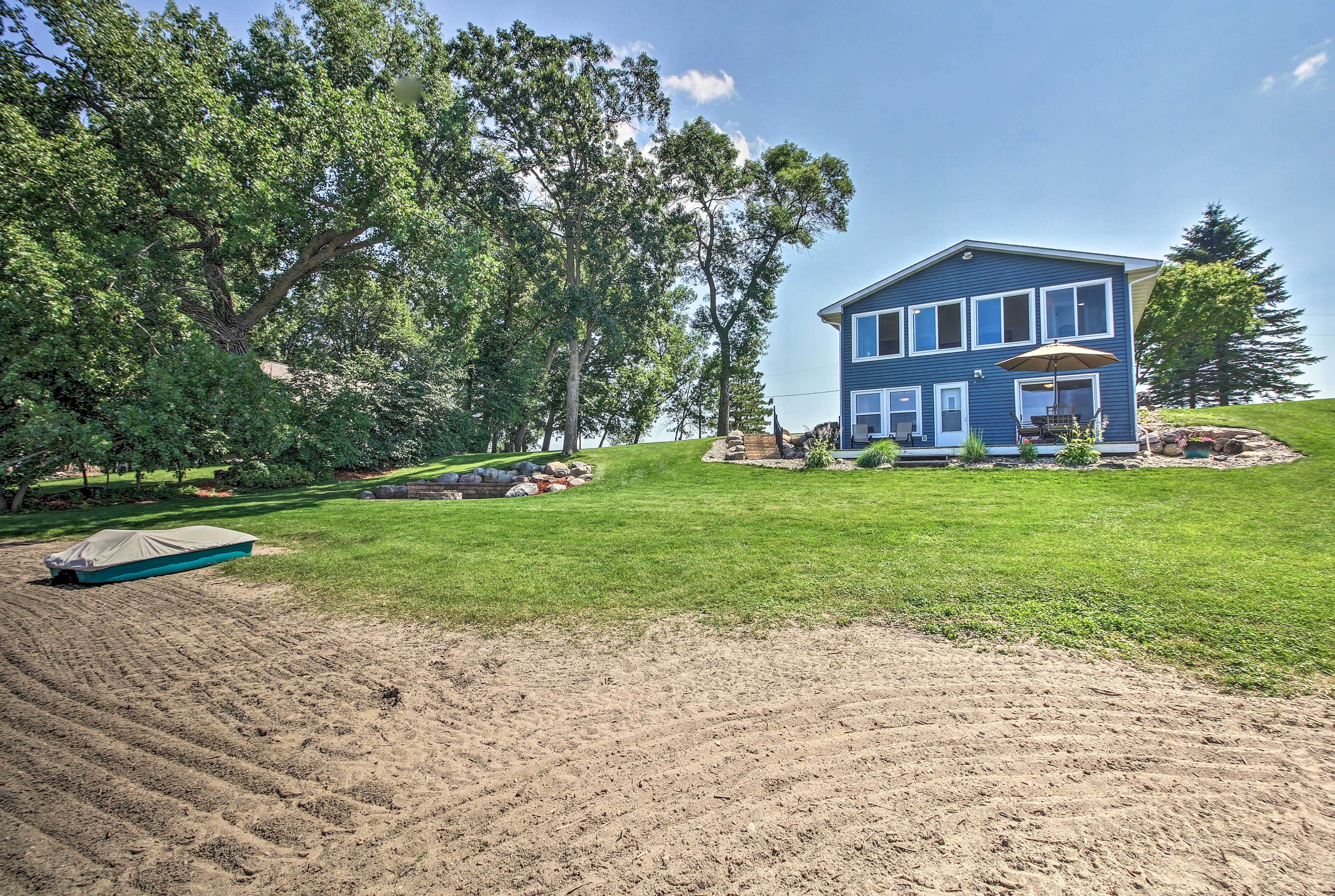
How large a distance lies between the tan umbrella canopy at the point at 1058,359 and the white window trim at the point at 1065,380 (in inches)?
61.2

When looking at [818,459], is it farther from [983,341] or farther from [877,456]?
[983,341]

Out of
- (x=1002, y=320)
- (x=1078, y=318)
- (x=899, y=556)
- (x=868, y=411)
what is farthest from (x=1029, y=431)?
(x=899, y=556)

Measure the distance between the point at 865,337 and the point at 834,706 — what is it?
17551 millimetres

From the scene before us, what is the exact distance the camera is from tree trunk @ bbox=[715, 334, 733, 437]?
24.6m

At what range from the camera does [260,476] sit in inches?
622

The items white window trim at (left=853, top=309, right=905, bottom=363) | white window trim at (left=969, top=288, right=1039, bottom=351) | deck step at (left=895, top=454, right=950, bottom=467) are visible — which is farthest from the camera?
white window trim at (left=853, top=309, right=905, bottom=363)

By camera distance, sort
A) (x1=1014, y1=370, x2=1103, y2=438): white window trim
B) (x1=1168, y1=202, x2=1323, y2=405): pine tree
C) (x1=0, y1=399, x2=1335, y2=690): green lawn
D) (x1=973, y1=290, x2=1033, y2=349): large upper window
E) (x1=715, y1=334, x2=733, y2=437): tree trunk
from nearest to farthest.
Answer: (x1=0, y1=399, x2=1335, y2=690): green lawn < (x1=1014, y1=370, x2=1103, y2=438): white window trim < (x1=973, y1=290, x2=1033, y2=349): large upper window < (x1=715, y1=334, x2=733, y2=437): tree trunk < (x1=1168, y1=202, x2=1323, y2=405): pine tree

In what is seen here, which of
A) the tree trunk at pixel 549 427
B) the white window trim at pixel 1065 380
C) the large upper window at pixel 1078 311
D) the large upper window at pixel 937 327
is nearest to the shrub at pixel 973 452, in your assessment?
the white window trim at pixel 1065 380

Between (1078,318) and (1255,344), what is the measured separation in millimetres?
32025

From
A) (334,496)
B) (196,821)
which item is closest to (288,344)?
(334,496)

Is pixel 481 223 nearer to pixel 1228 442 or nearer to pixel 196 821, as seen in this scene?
pixel 196 821

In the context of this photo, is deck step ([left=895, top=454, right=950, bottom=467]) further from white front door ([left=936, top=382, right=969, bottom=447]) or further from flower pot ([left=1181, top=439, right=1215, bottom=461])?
flower pot ([left=1181, top=439, right=1215, bottom=461])

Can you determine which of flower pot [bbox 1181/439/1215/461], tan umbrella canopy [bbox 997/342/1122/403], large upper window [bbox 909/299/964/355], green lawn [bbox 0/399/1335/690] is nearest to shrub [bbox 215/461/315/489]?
green lawn [bbox 0/399/1335/690]

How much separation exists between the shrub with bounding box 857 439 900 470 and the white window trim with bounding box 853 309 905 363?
4.56 metres
